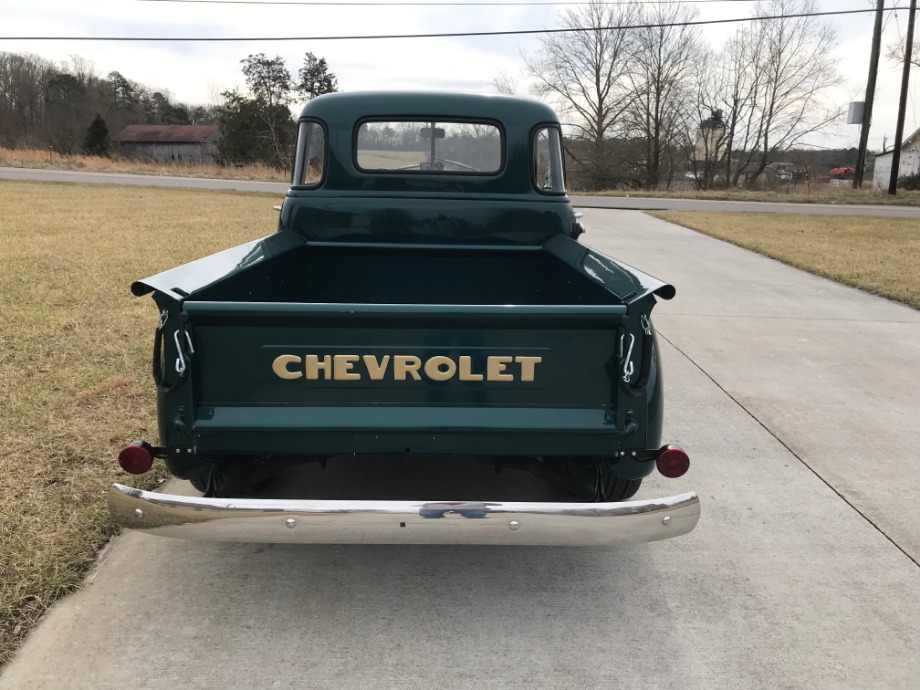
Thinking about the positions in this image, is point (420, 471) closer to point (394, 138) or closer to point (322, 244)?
point (322, 244)

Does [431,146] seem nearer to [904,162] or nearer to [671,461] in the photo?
[671,461]

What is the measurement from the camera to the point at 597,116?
3725cm

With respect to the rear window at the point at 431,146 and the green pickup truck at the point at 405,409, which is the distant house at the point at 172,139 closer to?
the rear window at the point at 431,146

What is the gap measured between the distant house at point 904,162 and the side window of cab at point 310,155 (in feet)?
125

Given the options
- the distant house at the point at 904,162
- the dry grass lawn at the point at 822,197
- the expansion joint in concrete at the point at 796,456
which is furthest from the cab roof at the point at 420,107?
the distant house at the point at 904,162

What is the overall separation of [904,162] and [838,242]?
31.2 metres

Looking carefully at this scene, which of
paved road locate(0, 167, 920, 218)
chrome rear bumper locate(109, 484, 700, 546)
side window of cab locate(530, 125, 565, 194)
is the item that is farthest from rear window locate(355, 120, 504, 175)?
paved road locate(0, 167, 920, 218)

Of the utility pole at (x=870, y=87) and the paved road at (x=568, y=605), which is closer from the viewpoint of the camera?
the paved road at (x=568, y=605)

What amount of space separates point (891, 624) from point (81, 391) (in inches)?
172

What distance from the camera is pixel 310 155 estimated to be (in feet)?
13.9

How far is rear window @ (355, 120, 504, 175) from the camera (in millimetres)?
4188

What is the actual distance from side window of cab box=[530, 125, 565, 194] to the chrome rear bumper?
8.05 feet

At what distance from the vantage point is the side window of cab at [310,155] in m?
4.15

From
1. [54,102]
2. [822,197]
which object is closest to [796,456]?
[822,197]
